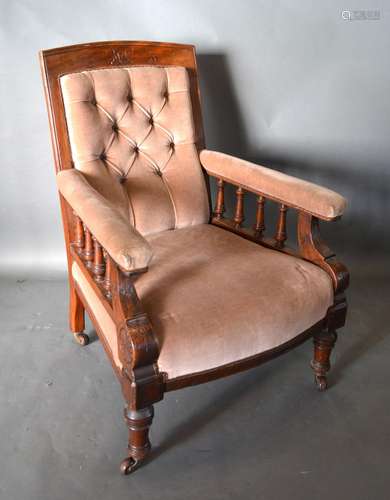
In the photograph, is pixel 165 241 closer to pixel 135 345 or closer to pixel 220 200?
pixel 220 200

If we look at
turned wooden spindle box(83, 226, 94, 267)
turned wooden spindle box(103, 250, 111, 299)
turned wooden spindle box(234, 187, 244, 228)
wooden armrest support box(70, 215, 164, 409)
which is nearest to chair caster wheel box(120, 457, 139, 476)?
wooden armrest support box(70, 215, 164, 409)

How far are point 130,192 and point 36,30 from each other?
0.75 meters

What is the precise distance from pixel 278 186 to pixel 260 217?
0.15 metres

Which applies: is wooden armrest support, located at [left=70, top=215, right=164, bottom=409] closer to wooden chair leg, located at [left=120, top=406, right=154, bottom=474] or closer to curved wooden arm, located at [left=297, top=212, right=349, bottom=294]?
wooden chair leg, located at [left=120, top=406, right=154, bottom=474]

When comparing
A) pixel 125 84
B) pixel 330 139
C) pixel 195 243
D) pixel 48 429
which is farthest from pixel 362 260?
pixel 48 429

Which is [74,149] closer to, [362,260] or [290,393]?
[290,393]

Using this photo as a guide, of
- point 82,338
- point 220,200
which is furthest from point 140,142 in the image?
point 82,338

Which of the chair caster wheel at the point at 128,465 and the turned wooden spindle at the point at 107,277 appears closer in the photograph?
the turned wooden spindle at the point at 107,277

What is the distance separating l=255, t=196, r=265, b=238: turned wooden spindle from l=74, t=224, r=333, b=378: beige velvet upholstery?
0.30ft

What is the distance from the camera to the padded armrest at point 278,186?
125 centimetres

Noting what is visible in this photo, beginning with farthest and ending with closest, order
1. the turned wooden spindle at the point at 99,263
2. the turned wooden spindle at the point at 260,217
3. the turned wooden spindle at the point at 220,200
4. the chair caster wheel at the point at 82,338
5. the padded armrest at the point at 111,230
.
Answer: the chair caster wheel at the point at 82,338 < the turned wooden spindle at the point at 220,200 < the turned wooden spindle at the point at 260,217 < the turned wooden spindle at the point at 99,263 < the padded armrest at the point at 111,230

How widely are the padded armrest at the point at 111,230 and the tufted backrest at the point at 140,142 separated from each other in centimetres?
26

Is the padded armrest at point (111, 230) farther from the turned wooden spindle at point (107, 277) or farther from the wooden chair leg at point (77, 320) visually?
the wooden chair leg at point (77, 320)

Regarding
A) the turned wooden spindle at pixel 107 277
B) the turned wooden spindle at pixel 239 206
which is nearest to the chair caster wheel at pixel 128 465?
the turned wooden spindle at pixel 107 277
